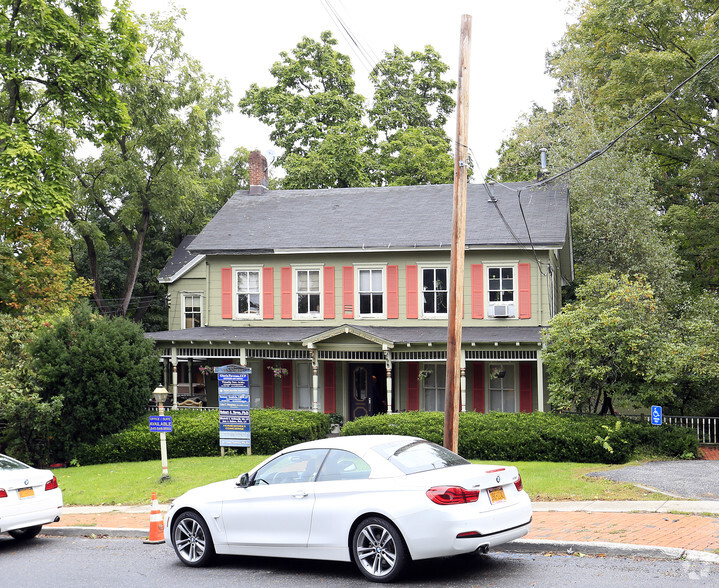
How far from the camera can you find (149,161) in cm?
3669

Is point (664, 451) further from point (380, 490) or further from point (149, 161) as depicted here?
point (149, 161)

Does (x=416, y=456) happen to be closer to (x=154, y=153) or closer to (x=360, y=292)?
(x=360, y=292)

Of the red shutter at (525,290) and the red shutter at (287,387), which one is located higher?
the red shutter at (525,290)

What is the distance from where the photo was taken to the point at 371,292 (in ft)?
82.9

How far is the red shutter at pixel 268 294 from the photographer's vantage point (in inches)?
1029

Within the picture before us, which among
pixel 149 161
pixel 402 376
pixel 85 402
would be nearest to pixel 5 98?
pixel 149 161

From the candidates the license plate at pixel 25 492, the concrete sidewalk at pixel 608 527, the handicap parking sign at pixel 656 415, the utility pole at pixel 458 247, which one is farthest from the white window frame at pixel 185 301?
the license plate at pixel 25 492

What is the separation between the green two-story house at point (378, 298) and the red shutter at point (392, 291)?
0.12 feet

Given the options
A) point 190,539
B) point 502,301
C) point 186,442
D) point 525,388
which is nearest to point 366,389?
point 525,388

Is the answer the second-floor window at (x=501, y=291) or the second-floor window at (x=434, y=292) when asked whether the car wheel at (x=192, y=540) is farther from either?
the second-floor window at (x=434, y=292)

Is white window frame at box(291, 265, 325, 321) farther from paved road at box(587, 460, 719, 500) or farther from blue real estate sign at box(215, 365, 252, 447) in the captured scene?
paved road at box(587, 460, 719, 500)

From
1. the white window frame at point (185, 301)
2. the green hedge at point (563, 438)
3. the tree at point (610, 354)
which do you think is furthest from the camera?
the white window frame at point (185, 301)

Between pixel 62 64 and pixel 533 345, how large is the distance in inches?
651

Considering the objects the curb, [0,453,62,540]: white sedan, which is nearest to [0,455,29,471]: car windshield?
[0,453,62,540]: white sedan
